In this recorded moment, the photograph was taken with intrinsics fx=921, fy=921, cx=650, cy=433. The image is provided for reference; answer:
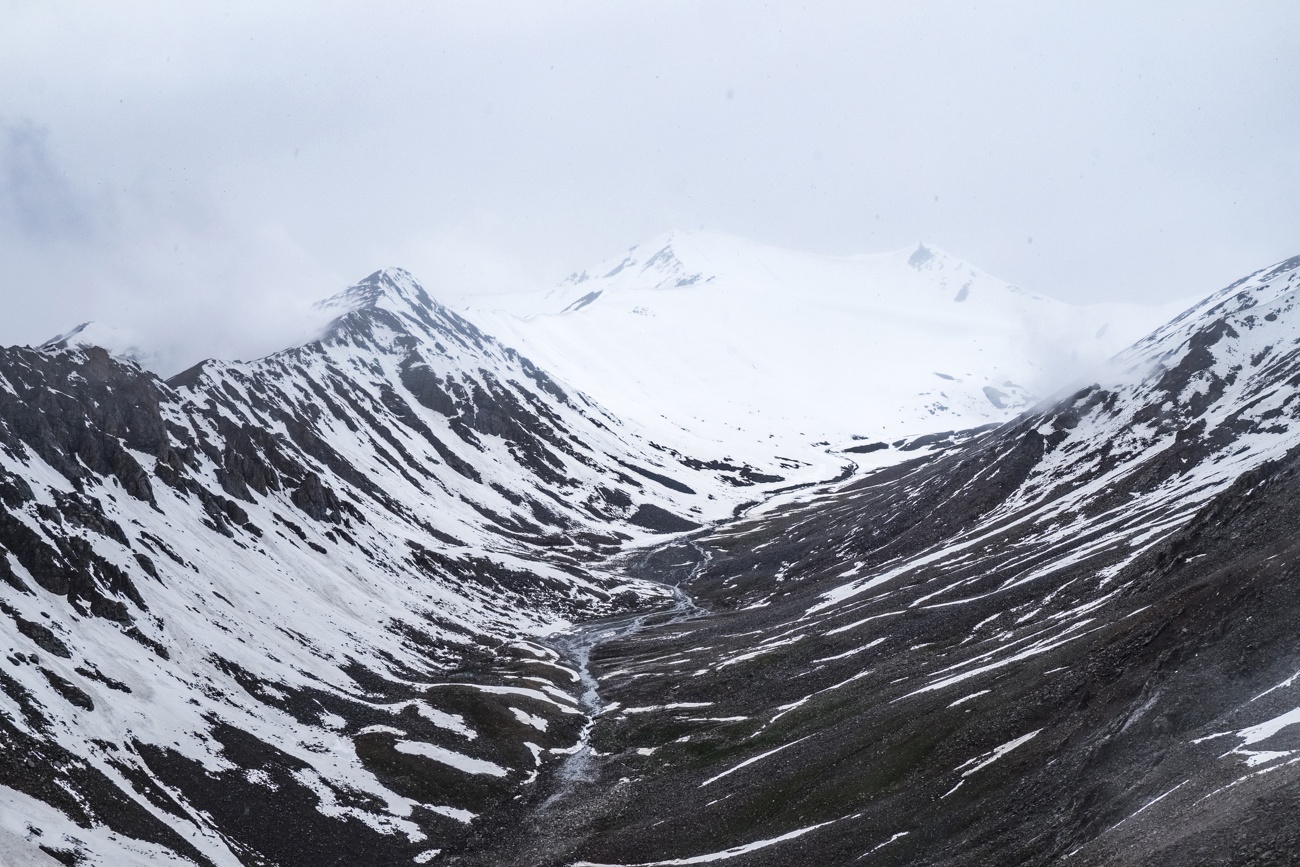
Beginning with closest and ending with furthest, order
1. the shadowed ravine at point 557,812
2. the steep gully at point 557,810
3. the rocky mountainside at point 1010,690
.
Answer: the rocky mountainside at point 1010,690, the shadowed ravine at point 557,812, the steep gully at point 557,810

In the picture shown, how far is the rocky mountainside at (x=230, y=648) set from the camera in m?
56.8

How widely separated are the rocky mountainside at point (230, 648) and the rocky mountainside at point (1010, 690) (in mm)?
11027

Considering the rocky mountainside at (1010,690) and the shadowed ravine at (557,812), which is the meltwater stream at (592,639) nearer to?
the shadowed ravine at (557,812)

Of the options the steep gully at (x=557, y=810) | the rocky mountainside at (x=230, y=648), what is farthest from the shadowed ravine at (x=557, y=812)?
the rocky mountainside at (x=230, y=648)

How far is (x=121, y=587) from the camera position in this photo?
84125mm

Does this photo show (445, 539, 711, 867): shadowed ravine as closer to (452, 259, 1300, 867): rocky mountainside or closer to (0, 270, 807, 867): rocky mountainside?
(452, 259, 1300, 867): rocky mountainside

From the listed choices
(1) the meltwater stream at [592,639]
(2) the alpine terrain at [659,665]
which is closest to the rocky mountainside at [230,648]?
(2) the alpine terrain at [659,665]

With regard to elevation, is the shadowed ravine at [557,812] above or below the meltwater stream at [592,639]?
below

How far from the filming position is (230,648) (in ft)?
285

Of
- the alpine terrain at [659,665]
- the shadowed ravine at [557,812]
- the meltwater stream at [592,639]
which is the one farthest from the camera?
the meltwater stream at [592,639]

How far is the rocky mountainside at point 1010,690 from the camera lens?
38.4 meters

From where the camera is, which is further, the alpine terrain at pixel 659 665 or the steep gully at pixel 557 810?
the steep gully at pixel 557 810

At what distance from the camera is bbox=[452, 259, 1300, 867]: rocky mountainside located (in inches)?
1512

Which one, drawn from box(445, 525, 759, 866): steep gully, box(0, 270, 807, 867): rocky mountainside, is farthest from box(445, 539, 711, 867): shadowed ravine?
box(0, 270, 807, 867): rocky mountainside
